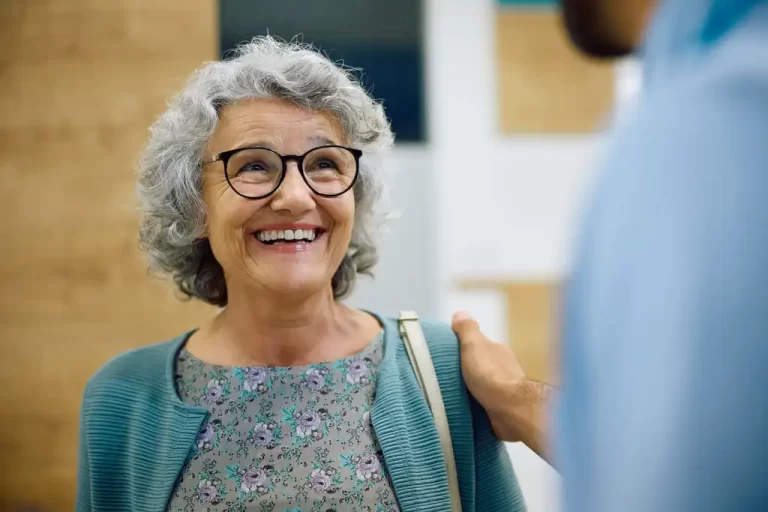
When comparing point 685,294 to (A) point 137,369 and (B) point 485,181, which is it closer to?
(A) point 137,369

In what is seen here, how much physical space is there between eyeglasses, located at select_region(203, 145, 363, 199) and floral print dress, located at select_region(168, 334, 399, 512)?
0.32 metres

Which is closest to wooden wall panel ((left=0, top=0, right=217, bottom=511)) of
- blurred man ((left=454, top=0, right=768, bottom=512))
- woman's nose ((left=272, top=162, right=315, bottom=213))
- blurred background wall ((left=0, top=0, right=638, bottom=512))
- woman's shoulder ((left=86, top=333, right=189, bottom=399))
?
blurred background wall ((left=0, top=0, right=638, bottom=512))

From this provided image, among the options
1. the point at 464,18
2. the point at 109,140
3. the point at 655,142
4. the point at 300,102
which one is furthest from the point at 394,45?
the point at 655,142

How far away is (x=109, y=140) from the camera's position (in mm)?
2418

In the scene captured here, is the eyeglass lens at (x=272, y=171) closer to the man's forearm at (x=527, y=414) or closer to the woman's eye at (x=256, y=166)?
the woman's eye at (x=256, y=166)

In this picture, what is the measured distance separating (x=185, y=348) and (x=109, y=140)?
1127mm

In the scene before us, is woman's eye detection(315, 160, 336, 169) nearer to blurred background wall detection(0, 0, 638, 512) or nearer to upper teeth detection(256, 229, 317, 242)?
upper teeth detection(256, 229, 317, 242)

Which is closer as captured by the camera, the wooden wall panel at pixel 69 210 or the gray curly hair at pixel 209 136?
the gray curly hair at pixel 209 136

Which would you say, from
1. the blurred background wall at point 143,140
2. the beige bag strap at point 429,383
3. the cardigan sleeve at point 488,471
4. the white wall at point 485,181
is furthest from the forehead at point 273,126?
the white wall at point 485,181

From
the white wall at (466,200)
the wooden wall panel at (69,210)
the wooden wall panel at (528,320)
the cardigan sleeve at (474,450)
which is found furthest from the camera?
the wooden wall panel at (528,320)

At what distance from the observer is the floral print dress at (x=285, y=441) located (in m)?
1.30

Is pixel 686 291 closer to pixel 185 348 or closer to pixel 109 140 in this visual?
pixel 185 348

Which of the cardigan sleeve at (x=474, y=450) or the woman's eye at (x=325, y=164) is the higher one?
the woman's eye at (x=325, y=164)

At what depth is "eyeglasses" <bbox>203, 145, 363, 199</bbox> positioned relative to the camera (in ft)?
4.57
